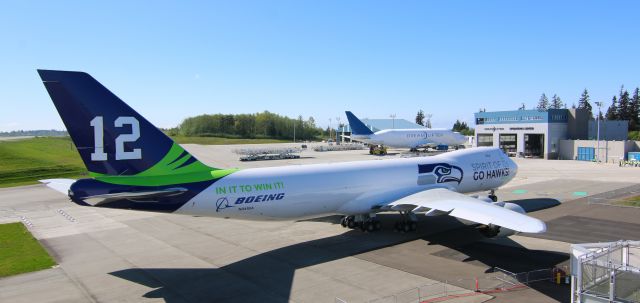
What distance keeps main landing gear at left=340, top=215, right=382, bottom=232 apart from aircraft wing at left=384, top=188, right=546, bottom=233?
4.98 feet

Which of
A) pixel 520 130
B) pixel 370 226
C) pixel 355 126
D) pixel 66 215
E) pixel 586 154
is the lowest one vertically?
pixel 66 215

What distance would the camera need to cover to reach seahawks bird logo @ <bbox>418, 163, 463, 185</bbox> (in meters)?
28.7

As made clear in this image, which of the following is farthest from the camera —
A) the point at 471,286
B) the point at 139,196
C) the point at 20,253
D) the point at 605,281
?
the point at 20,253

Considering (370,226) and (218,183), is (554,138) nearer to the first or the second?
(370,226)

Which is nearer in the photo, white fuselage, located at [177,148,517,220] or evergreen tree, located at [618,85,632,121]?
white fuselage, located at [177,148,517,220]

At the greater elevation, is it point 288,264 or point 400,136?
point 400,136

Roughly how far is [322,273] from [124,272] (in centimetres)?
927

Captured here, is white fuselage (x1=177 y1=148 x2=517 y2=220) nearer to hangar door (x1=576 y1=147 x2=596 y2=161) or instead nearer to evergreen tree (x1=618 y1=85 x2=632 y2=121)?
hangar door (x1=576 y1=147 x2=596 y2=161)

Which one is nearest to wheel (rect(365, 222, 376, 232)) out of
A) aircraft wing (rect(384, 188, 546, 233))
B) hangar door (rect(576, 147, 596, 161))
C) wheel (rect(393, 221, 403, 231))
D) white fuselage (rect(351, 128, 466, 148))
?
wheel (rect(393, 221, 403, 231))

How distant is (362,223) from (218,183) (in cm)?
988

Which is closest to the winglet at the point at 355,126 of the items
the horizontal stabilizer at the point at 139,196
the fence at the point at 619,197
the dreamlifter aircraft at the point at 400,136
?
the dreamlifter aircraft at the point at 400,136

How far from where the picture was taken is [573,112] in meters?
79.4

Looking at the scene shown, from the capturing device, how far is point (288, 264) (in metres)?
20.9

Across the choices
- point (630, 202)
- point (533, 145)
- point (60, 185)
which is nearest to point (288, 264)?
point (60, 185)
